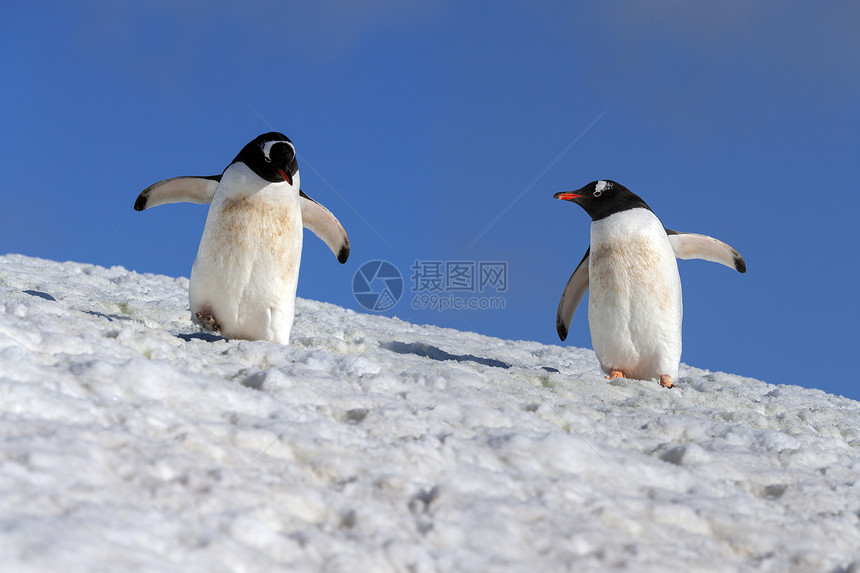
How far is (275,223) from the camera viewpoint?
5.33m

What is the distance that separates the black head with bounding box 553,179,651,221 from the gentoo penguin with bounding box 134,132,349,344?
2.67m

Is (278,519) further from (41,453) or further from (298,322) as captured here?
(298,322)

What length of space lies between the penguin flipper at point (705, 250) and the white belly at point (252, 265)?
3.83m

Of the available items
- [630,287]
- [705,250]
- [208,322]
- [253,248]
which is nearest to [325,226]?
[253,248]

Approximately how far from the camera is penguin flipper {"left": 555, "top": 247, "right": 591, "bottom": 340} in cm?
703

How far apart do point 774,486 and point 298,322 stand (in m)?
6.08

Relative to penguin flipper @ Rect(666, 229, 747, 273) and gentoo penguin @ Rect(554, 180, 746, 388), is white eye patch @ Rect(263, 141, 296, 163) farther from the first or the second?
penguin flipper @ Rect(666, 229, 747, 273)

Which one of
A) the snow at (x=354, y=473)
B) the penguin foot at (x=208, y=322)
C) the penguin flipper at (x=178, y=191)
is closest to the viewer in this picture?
the snow at (x=354, y=473)

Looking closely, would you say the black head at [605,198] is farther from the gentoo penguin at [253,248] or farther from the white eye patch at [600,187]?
the gentoo penguin at [253,248]

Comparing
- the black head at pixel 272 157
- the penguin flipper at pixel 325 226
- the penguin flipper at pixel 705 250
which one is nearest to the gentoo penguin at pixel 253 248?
the black head at pixel 272 157

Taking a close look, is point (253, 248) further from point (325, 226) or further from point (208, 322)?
point (325, 226)

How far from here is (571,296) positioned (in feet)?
23.8

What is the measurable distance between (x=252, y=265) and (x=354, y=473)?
10.4ft

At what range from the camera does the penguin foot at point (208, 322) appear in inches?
216
